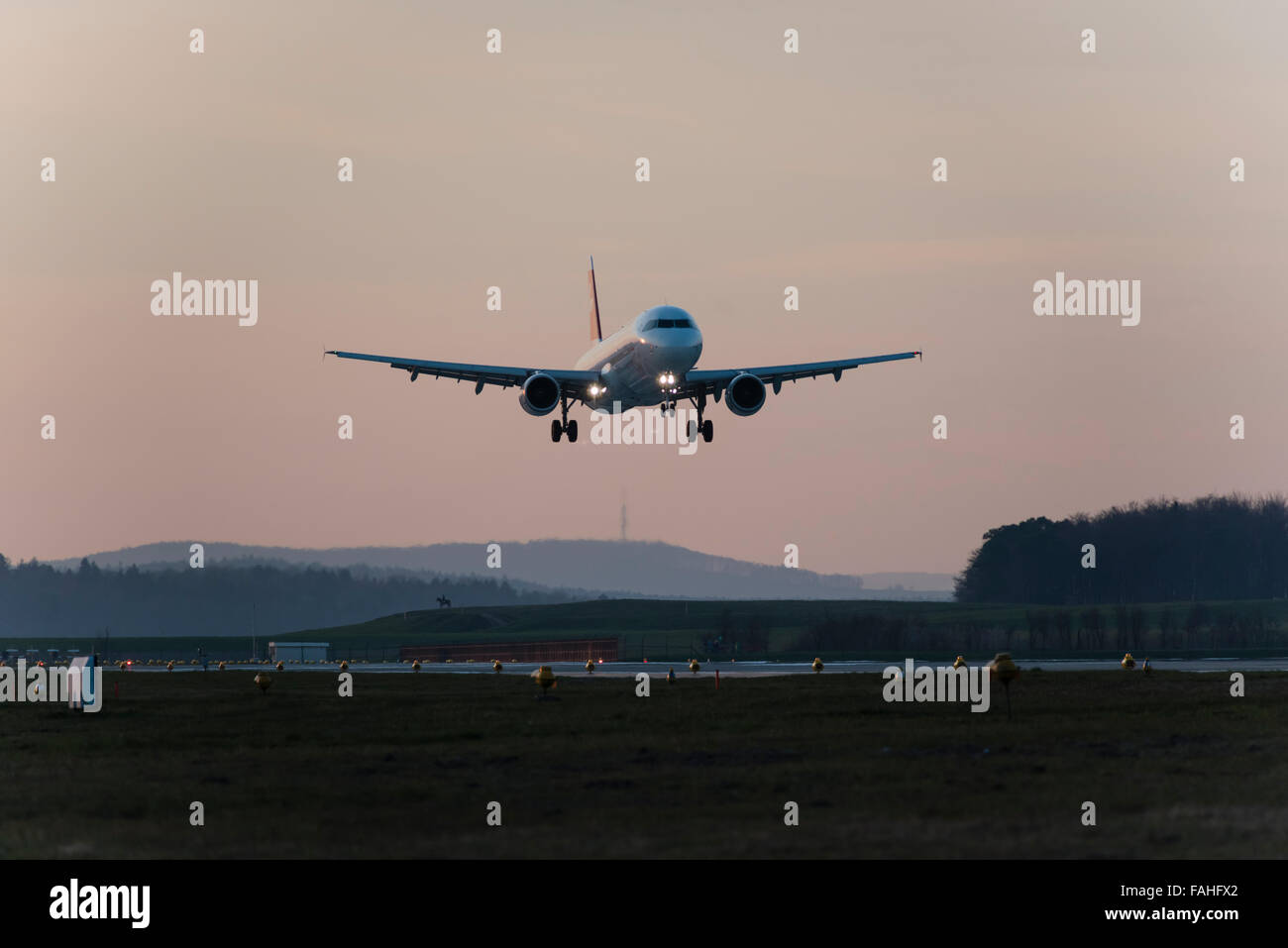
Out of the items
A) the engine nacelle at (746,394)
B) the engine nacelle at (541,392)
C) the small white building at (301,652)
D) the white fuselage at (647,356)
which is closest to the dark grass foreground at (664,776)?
the white fuselage at (647,356)

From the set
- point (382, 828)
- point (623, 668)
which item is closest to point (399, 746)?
point (382, 828)

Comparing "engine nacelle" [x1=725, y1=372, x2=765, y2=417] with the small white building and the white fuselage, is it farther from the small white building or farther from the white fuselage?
the small white building

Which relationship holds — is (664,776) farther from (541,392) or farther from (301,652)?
(301,652)
